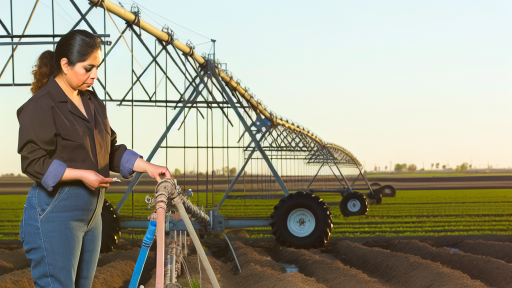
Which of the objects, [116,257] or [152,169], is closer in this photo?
[152,169]

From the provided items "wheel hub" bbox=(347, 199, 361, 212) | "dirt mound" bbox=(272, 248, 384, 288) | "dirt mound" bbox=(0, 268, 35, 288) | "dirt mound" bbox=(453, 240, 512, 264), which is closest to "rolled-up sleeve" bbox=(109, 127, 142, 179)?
"dirt mound" bbox=(0, 268, 35, 288)

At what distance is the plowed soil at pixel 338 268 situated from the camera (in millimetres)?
6840

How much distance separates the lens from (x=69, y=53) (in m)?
1.93

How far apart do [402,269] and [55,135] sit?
7.01 m

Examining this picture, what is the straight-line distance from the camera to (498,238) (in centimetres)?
1277

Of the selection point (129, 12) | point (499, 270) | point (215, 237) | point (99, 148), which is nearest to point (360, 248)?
point (499, 270)

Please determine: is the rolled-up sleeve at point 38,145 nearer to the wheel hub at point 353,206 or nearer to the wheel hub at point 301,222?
the wheel hub at point 301,222

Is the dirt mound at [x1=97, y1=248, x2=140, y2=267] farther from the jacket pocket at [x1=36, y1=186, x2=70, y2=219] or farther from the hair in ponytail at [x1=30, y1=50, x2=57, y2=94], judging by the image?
the jacket pocket at [x1=36, y1=186, x2=70, y2=219]

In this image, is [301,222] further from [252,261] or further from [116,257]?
[116,257]

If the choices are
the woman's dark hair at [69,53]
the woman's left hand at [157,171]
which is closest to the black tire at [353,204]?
the woman's left hand at [157,171]

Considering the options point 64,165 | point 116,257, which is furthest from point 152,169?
point 116,257

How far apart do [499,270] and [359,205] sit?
43.0 ft

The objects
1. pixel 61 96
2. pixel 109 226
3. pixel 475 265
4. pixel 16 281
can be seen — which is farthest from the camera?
pixel 109 226

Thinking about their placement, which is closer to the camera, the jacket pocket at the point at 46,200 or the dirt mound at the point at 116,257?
the jacket pocket at the point at 46,200
